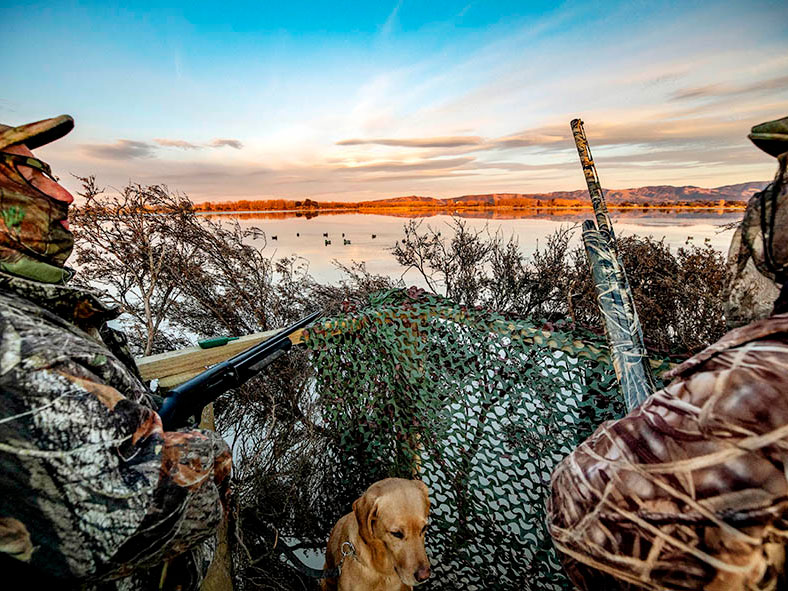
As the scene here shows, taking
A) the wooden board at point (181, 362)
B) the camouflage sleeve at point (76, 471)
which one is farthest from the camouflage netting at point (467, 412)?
the camouflage sleeve at point (76, 471)

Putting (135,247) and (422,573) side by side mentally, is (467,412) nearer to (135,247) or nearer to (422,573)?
(422,573)

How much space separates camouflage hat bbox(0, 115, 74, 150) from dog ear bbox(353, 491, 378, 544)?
2016 mm

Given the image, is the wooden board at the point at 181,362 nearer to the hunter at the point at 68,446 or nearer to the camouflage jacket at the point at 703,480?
the hunter at the point at 68,446

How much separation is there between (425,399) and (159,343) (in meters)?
4.38

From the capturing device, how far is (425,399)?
222 cm

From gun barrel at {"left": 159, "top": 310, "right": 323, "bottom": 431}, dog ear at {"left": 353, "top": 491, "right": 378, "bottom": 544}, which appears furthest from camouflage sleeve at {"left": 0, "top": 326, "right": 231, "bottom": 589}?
dog ear at {"left": 353, "top": 491, "right": 378, "bottom": 544}

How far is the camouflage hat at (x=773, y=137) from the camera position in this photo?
73cm

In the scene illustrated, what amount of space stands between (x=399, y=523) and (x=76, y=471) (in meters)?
1.60

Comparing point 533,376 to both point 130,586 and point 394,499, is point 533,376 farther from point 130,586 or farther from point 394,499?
point 130,586

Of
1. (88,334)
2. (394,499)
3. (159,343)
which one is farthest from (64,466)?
(159,343)

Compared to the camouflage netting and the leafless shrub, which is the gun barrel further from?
the leafless shrub

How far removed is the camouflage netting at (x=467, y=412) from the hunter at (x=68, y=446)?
122cm

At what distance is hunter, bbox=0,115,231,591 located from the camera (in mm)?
811

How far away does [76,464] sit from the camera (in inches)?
32.9
